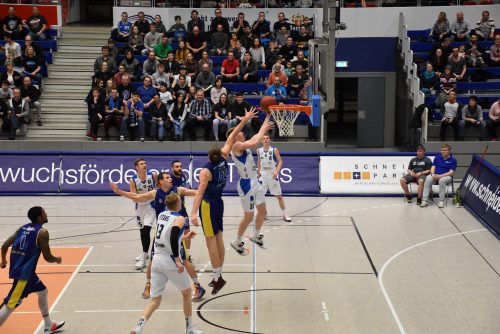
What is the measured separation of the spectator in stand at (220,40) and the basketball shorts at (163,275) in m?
16.9

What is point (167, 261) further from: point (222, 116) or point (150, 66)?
point (150, 66)

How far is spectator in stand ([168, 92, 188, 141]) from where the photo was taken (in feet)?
81.7

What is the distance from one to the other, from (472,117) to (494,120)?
0.63 meters

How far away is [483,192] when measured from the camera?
1938cm

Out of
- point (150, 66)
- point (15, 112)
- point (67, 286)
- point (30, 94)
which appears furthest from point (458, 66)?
point (67, 286)

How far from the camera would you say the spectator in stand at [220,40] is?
90.8 ft

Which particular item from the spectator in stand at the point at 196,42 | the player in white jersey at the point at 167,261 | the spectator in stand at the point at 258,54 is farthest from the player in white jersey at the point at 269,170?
the spectator in stand at the point at 196,42

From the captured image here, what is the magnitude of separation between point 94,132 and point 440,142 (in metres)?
10.3

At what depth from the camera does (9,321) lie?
12562 mm

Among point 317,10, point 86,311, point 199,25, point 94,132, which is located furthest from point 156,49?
point 86,311

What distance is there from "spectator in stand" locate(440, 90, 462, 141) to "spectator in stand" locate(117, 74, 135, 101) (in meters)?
9.38

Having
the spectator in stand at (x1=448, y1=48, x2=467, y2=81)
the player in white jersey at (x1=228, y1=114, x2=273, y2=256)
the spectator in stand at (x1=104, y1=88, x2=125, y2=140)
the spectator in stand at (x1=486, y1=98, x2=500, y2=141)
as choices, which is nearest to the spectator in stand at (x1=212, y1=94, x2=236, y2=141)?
the spectator in stand at (x1=104, y1=88, x2=125, y2=140)

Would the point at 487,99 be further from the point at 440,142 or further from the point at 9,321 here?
the point at 9,321

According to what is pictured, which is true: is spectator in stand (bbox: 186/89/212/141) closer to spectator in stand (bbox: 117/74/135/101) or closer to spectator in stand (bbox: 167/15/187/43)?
spectator in stand (bbox: 117/74/135/101)
